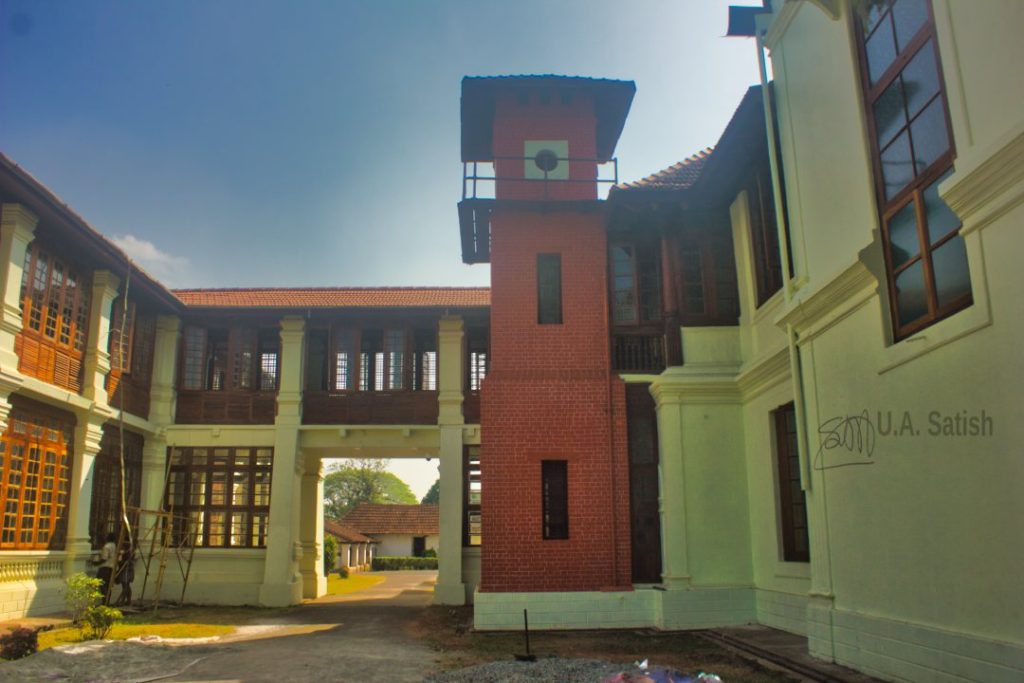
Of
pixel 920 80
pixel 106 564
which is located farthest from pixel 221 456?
pixel 920 80

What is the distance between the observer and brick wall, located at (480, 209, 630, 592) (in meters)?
12.6

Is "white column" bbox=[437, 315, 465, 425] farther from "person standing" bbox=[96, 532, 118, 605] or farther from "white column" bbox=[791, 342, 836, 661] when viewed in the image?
"white column" bbox=[791, 342, 836, 661]

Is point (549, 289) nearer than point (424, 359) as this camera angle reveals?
Yes

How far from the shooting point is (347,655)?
10734 mm

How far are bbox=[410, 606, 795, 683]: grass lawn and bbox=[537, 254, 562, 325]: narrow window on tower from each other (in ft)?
16.4

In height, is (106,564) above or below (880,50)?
below

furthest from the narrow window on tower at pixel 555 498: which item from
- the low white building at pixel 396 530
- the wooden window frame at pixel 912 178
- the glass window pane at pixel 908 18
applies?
the low white building at pixel 396 530

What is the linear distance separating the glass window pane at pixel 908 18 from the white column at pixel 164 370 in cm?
1622

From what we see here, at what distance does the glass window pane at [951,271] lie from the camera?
6.46 meters

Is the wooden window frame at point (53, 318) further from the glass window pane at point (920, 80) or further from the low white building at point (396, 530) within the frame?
the low white building at point (396, 530)

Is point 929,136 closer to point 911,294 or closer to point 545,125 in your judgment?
point 911,294

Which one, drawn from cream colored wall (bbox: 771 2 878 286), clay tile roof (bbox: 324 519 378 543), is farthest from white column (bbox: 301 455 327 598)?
clay tile roof (bbox: 324 519 378 543)

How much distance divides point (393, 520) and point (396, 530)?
A: 813mm

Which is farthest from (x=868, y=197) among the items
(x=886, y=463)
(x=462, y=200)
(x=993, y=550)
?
(x=462, y=200)
